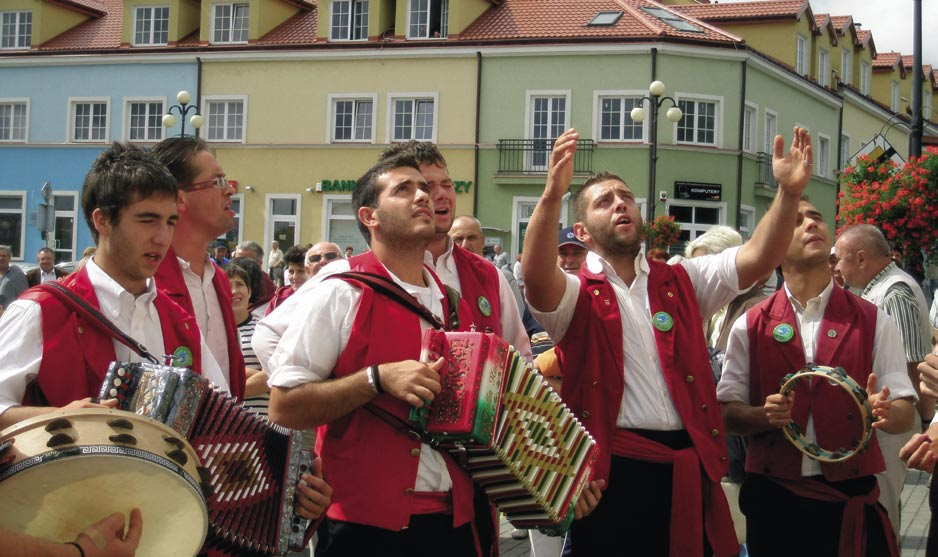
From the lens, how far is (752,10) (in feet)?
119

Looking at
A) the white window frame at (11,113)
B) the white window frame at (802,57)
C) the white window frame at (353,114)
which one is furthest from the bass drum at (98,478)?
the white window frame at (11,113)

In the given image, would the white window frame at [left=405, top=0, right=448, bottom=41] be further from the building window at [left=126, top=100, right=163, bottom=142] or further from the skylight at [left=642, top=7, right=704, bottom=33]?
the building window at [left=126, top=100, right=163, bottom=142]

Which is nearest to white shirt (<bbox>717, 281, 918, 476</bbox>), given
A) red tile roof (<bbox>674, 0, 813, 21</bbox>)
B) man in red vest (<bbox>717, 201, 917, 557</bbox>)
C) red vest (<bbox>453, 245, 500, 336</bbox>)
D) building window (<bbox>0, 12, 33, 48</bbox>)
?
man in red vest (<bbox>717, 201, 917, 557</bbox>)

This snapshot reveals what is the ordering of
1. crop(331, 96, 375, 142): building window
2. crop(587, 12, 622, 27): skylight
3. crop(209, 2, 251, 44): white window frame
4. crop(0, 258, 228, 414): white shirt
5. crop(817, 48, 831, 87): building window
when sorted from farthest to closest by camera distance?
→ crop(817, 48, 831, 87): building window → crop(209, 2, 251, 44): white window frame → crop(331, 96, 375, 142): building window → crop(587, 12, 622, 27): skylight → crop(0, 258, 228, 414): white shirt

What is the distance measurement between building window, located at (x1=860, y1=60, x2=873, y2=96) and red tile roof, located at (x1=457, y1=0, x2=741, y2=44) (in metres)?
13.4

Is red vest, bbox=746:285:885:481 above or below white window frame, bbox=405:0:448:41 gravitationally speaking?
below

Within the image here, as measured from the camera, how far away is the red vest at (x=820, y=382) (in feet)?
15.1

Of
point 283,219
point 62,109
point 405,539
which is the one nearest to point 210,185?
point 405,539

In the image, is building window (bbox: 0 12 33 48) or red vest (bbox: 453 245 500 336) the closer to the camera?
red vest (bbox: 453 245 500 336)

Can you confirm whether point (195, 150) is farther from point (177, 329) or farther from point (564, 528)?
point (564, 528)

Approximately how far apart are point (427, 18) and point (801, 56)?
13784 millimetres

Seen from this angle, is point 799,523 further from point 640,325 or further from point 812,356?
point 640,325

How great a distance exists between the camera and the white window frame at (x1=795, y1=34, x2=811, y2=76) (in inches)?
1409

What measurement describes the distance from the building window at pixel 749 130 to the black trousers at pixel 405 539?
30.7m
